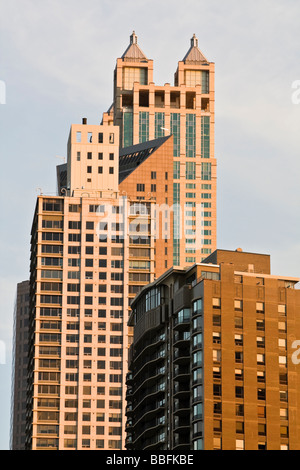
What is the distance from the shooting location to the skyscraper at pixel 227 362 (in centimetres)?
17038

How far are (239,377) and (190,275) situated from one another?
1940cm

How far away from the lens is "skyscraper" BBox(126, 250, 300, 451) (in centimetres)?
17038

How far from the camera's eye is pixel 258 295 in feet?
591

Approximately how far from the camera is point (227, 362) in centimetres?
17350

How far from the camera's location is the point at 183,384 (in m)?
177

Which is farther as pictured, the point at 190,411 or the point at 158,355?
the point at 158,355

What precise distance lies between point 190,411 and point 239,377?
7818mm
